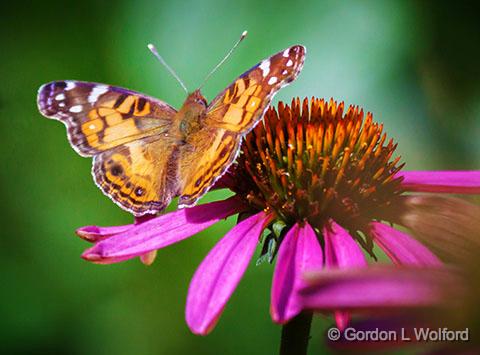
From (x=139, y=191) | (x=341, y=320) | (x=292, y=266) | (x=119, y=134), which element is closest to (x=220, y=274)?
(x=292, y=266)

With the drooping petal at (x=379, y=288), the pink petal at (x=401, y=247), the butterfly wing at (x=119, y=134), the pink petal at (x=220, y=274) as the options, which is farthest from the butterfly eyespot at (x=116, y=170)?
the drooping petal at (x=379, y=288)

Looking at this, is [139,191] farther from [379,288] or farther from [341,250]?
[379,288]

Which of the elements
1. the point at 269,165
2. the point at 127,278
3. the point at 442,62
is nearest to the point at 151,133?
the point at 269,165

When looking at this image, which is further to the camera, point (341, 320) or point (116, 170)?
point (116, 170)

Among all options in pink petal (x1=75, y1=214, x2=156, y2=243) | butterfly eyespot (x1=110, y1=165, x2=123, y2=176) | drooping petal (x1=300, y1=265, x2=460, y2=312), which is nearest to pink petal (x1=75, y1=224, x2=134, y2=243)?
pink petal (x1=75, y1=214, x2=156, y2=243)

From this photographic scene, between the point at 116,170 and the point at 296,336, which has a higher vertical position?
the point at 116,170

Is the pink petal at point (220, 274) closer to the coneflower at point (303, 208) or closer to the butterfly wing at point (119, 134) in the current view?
the coneflower at point (303, 208)

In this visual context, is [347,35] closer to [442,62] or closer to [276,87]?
[442,62]
